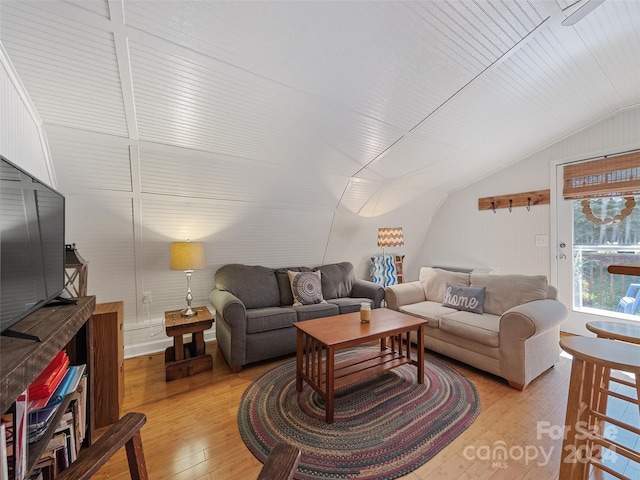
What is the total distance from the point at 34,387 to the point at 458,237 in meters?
4.63

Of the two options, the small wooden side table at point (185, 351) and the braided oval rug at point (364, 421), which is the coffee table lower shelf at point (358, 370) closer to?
the braided oval rug at point (364, 421)

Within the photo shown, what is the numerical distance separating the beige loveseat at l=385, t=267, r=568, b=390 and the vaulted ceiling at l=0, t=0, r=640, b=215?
1554 millimetres

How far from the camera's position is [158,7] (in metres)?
1.25

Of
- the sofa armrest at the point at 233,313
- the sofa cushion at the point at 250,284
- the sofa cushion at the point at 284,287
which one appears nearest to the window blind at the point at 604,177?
the sofa cushion at the point at 284,287

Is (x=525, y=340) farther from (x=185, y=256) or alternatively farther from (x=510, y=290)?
(x=185, y=256)

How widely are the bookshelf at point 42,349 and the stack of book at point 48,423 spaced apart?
0.10ft

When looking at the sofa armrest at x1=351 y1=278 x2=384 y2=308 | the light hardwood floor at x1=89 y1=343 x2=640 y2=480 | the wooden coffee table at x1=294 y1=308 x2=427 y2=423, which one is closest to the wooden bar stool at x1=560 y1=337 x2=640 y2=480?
the light hardwood floor at x1=89 y1=343 x2=640 y2=480

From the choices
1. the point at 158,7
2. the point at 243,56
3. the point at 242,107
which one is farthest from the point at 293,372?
the point at 158,7

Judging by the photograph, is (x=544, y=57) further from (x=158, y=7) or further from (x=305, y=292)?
(x=305, y=292)

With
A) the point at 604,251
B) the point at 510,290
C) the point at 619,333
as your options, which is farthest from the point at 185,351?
the point at 604,251

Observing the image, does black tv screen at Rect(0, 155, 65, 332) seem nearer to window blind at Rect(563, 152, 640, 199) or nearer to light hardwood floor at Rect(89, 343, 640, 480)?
light hardwood floor at Rect(89, 343, 640, 480)

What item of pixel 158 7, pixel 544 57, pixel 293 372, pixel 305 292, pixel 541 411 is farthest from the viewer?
pixel 305 292

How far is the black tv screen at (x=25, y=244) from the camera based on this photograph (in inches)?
32.9

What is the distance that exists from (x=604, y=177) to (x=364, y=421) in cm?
354
